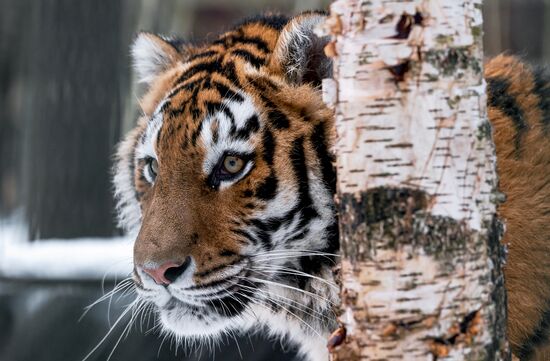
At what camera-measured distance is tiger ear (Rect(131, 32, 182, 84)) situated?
362 cm

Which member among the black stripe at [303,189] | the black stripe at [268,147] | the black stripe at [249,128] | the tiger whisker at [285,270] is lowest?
the tiger whisker at [285,270]

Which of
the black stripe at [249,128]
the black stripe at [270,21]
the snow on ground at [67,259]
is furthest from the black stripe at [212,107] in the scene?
the snow on ground at [67,259]

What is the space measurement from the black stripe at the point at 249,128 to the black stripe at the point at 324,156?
191 millimetres

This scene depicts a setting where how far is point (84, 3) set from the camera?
19.2 feet

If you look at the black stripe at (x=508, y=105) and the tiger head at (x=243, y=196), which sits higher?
the black stripe at (x=508, y=105)

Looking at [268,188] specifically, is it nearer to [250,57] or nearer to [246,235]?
[246,235]

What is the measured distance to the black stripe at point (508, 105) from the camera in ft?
10.2

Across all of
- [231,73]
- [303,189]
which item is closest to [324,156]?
[303,189]

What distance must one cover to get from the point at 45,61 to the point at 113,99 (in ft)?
1.76

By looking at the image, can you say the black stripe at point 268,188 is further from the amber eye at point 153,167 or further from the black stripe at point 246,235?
the amber eye at point 153,167

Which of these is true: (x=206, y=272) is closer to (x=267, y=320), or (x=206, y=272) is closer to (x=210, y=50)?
(x=267, y=320)

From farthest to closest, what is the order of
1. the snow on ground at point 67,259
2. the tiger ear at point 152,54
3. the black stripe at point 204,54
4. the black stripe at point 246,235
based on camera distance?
the snow on ground at point 67,259 → the tiger ear at point 152,54 → the black stripe at point 204,54 → the black stripe at point 246,235

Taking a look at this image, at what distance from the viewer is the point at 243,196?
291 centimetres

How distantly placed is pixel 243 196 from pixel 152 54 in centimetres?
103
